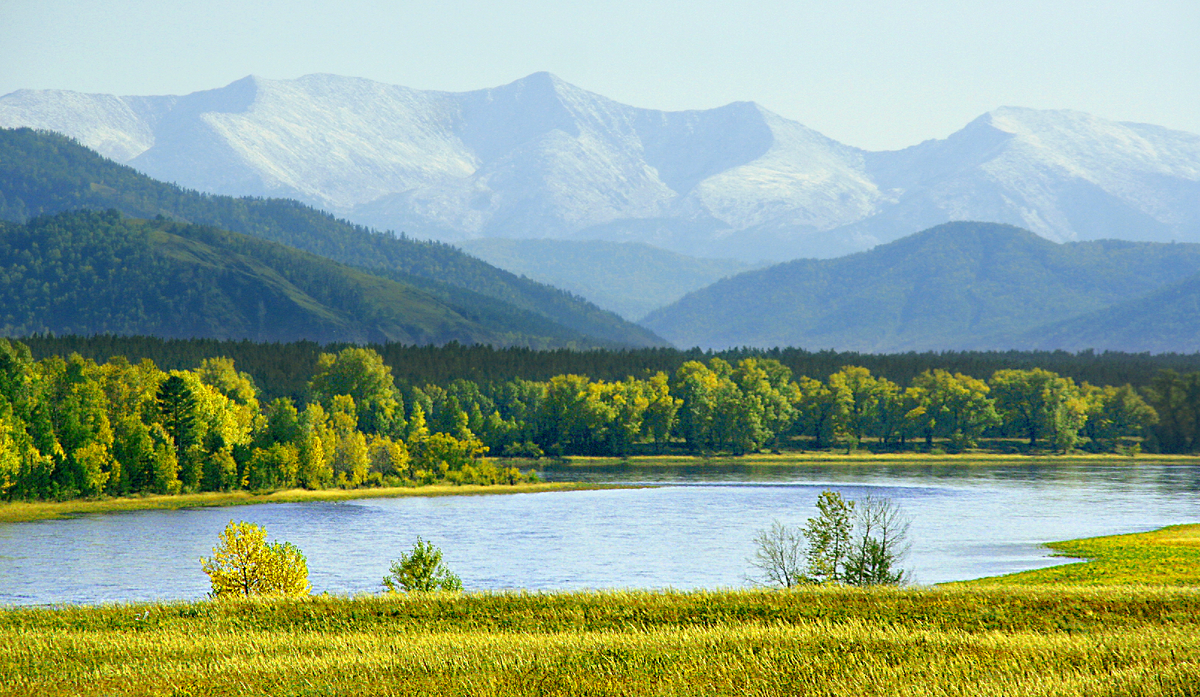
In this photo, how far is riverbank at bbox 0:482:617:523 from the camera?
115500 mm

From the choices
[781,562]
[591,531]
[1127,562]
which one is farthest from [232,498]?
[1127,562]

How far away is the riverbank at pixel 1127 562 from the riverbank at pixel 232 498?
73.9 meters

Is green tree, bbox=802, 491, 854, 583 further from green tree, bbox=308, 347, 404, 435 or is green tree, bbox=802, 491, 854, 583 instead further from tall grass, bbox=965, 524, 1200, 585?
green tree, bbox=308, 347, 404, 435

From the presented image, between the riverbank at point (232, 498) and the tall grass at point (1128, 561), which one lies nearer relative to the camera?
the tall grass at point (1128, 561)

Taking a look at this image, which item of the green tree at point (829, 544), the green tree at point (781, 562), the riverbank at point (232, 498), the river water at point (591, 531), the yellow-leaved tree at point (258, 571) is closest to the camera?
the yellow-leaved tree at point (258, 571)

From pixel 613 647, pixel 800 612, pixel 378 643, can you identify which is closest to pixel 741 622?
pixel 800 612

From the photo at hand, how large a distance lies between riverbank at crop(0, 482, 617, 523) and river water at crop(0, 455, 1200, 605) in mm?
3376

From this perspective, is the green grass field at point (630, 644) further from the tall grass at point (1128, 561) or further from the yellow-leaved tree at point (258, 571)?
the tall grass at point (1128, 561)

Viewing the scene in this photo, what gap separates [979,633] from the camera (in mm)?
31000

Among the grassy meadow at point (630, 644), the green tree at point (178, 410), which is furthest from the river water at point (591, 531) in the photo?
the grassy meadow at point (630, 644)

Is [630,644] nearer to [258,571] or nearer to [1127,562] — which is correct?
[258,571]

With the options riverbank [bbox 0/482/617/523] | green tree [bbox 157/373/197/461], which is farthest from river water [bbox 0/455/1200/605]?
green tree [bbox 157/373/197/461]

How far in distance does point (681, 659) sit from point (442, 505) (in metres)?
108

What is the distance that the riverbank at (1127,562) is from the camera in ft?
203
